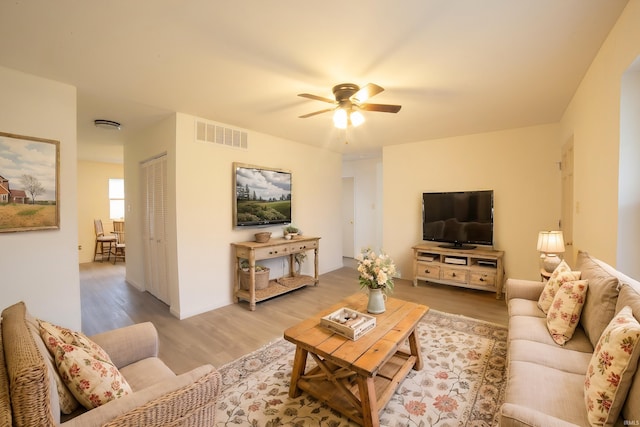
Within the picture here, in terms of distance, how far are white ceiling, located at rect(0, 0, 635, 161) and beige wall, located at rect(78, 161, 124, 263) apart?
180 inches

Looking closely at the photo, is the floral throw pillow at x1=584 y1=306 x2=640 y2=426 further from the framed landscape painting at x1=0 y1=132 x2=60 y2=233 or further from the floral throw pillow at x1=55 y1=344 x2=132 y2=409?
the framed landscape painting at x1=0 y1=132 x2=60 y2=233

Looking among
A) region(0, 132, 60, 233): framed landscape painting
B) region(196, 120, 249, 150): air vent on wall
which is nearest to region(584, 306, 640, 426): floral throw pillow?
region(0, 132, 60, 233): framed landscape painting

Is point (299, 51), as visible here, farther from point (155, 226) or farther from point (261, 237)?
point (155, 226)

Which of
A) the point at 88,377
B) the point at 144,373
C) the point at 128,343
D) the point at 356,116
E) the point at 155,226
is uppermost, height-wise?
the point at 356,116

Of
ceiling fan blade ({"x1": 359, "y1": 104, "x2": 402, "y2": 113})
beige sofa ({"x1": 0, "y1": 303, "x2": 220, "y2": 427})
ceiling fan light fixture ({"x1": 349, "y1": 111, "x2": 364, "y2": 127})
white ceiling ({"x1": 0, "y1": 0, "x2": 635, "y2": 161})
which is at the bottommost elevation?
beige sofa ({"x1": 0, "y1": 303, "x2": 220, "y2": 427})

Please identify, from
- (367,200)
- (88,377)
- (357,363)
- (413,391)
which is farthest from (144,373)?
(367,200)

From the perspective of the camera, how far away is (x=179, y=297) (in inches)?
131

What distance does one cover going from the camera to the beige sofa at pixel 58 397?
84 centimetres

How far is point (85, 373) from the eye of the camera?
1143 mm

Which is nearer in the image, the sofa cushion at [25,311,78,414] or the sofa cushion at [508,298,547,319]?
the sofa cushion at [25,311,78,414]

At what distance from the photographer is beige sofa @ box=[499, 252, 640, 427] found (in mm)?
A: 1073

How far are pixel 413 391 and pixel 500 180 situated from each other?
3505 mm

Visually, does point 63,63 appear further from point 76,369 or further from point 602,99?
point 602,99

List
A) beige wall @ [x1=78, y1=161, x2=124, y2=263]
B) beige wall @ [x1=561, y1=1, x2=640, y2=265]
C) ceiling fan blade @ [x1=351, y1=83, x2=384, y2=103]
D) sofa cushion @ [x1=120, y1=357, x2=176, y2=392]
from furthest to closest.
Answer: beige wall @ [x1=78, y1=161, x2=124, y2=263] < ceiling fan blade @ [x1=351, y1=83, x2=384, y2=103] < beige wall @ [x1=561, y1=1, x2=640, y2=265] < sofa cushion @ [x1=120, y1=357, x2=176, y2=392]
